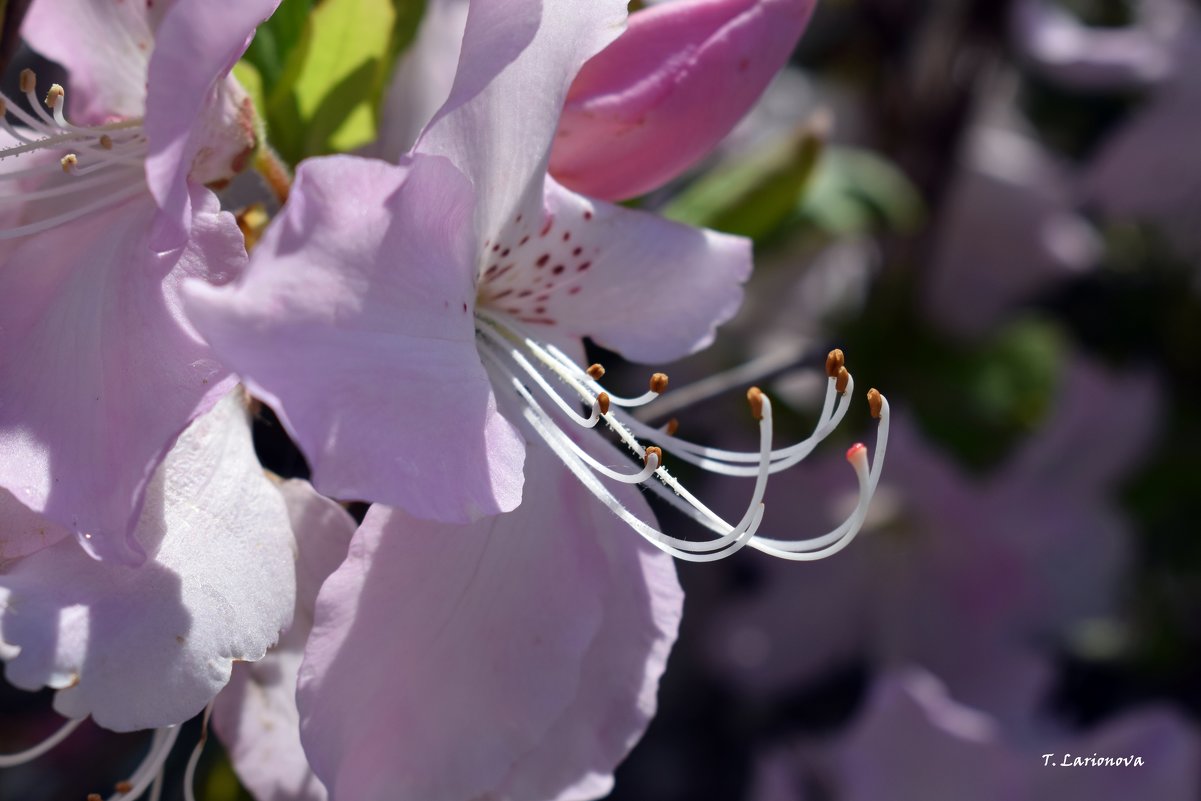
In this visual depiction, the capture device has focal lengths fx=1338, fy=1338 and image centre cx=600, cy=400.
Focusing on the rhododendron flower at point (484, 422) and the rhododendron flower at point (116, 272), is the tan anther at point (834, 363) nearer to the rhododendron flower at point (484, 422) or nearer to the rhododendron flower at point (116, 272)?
the rhododendron flower at point (484, 422)

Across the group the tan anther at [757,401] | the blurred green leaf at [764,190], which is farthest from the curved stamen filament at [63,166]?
the blurred green leaf at [764,190]

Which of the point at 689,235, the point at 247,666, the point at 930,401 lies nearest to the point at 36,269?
the point at 247,666

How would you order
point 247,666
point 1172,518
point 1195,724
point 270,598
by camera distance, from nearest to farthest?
1. point 270,598
2. point 247,666
3. point 1195,724
4. point 1172,518

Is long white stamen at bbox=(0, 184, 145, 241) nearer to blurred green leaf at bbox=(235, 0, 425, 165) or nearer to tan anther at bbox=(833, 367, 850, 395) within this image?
blurred green leaf at bbox=(235, 0, 425, 165)

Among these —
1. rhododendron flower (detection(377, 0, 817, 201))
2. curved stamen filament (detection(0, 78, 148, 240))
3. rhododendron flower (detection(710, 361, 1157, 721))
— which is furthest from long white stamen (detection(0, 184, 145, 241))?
rhododendron flower (detection(710, 361, 1157, 721))

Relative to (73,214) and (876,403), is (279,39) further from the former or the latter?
(876,403)

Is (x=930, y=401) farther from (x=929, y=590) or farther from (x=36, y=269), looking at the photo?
(x=36, y=269)

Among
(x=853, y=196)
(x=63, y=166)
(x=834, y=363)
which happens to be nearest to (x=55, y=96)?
(x=63, y=166)
